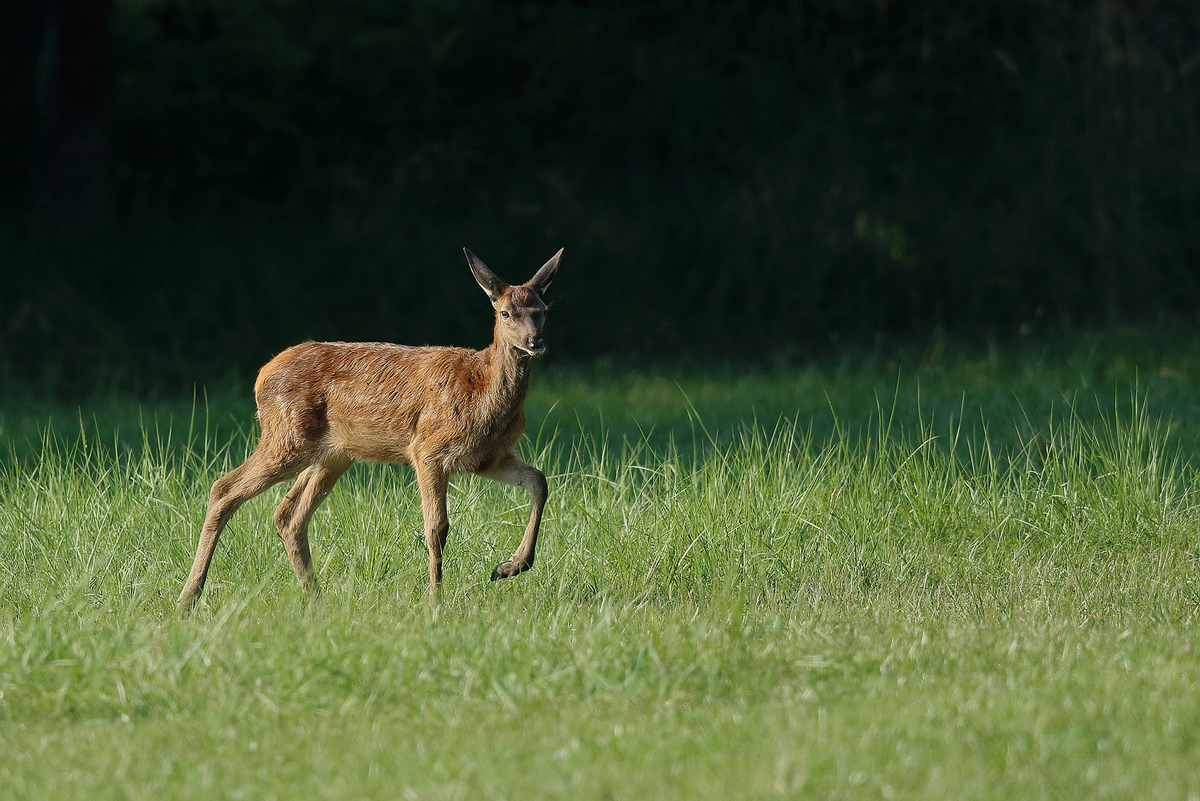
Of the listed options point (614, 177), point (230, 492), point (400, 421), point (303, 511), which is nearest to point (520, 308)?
point (400, 421)

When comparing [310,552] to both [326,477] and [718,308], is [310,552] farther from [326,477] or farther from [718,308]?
[718,308]

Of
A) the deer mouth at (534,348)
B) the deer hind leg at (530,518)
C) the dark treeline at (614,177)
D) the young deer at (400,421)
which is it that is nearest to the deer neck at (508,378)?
the young deer at (400,421)

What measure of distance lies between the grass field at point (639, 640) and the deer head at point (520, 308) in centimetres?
110

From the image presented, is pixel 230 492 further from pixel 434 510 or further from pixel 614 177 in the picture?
pixel 614 177

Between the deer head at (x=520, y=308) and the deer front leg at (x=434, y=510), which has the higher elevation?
the deer head at (x=520, y=308)

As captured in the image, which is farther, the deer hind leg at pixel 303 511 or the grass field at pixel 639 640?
the deer hind leg at pixel 303 511

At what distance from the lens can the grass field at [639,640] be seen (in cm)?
424

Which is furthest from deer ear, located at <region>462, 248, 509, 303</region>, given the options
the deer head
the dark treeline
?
the dark treeline

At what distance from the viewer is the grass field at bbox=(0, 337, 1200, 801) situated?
13.9ft

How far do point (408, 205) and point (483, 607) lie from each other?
A: 1074 centimetres

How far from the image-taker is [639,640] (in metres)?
5.50

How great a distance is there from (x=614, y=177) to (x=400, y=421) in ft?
36.6

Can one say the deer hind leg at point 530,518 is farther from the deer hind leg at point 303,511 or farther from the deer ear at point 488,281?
the deer hind leg at point 303,511

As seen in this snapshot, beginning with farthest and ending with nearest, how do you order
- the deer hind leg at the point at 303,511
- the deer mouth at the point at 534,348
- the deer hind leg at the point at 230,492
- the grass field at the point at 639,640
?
the deer hind leg at the point at 303,511, the deer hind leg at the point at 230,492, the deer mouth at the point at 534,348, the grass field at the point at 639,640
